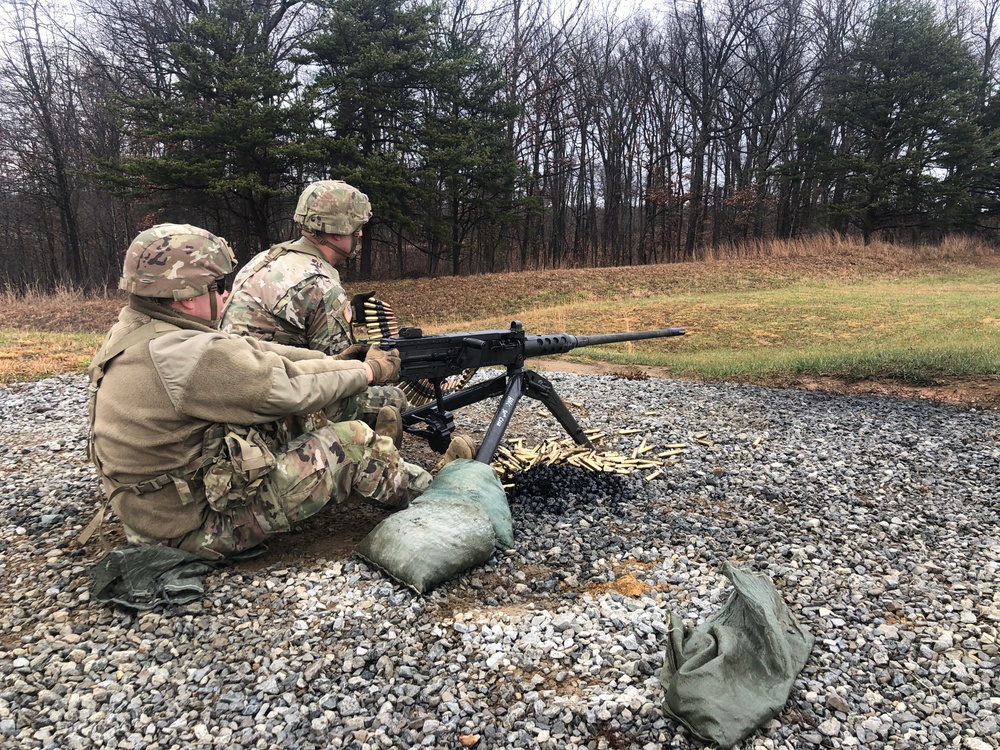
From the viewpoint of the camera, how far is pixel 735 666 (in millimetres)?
2516

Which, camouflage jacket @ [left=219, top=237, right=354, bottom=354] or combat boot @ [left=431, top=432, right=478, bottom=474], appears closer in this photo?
camouflage jacket @ [left=219, top=237, right=354, bottom=354]

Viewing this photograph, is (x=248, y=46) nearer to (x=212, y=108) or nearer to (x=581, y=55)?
(x=212, y=108)

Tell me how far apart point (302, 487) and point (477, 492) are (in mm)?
1076

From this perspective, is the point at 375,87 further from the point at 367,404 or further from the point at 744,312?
the point at 367,404

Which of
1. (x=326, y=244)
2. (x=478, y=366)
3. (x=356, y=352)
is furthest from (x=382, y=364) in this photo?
(x=326, y=244)

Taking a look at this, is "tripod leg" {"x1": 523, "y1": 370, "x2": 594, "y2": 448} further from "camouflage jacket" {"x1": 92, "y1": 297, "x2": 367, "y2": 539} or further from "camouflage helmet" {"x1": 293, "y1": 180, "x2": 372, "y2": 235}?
"camouflage jacket" {"x1": 92, "y1": 297, "x2": 367, "y2": 539}

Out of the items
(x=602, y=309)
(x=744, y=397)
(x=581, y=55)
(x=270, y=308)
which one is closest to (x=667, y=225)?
(x=581, y=55)

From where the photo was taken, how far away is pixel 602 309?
1641cm

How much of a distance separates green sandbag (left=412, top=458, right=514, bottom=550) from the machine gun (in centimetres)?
33

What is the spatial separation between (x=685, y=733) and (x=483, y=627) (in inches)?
39.3

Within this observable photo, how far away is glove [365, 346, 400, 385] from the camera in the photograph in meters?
3.84

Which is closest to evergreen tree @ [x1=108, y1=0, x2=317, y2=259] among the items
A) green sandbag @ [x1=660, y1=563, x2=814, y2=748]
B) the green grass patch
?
the green grass patch

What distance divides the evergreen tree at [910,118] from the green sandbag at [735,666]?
2894cm

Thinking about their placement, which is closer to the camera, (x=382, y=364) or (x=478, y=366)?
(x=382, y=364)
